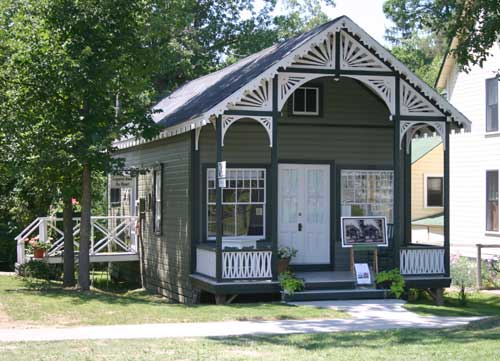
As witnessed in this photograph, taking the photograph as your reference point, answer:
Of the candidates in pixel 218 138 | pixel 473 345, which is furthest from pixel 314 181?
pixel 473 345

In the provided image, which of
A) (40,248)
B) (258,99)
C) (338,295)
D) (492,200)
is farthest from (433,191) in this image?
(258,99)

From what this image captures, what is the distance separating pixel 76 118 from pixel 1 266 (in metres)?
10.5

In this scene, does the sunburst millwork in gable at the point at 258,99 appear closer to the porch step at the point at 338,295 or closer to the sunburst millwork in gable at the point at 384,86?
the sunburst millwork in gable at the point at 384,86

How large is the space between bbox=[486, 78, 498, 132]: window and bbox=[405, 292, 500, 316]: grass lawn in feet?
20.2

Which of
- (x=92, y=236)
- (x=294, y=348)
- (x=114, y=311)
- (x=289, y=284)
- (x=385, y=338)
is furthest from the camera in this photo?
(x=92, y=236)

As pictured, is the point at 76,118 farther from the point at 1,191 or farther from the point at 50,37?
the point at 1,191

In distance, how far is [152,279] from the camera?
21.6 meters

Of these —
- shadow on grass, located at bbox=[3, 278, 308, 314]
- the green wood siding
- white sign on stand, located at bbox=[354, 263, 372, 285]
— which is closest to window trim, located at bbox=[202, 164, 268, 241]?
the green wood siding

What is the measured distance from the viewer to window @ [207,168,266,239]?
1828cm

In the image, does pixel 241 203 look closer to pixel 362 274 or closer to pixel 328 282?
pixel 328 282

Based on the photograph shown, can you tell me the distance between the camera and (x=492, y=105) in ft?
78.9

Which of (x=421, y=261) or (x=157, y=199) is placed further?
(x=157, y=199)

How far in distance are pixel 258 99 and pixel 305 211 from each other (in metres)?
3.81

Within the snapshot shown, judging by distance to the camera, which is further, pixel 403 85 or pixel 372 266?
pixel 372 266
